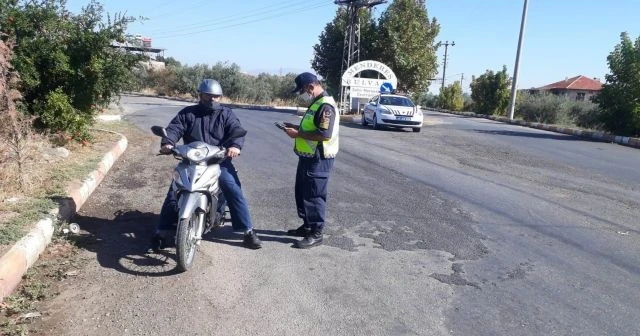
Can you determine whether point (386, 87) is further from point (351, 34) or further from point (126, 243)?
point (126, 243)

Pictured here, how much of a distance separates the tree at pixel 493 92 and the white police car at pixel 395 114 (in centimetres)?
2118

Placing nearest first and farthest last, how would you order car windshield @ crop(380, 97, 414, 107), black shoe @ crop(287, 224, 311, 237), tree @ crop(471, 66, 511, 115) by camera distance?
black shoe @ crop(287, 224, 311, 237), car windshield @ crop(380, 97, 414, 107), tree @ crop(471, 66, 511, 115)

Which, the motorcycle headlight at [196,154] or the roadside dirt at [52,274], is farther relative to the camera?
the motorcycle headlight at [196,154]

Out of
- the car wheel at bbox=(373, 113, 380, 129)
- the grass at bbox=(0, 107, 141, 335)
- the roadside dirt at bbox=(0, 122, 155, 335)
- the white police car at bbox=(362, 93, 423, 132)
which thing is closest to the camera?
the roadside dirt at bbox=(0, 122, 155, 335)

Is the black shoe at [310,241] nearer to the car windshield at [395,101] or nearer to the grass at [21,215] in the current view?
the grass at [21,215]

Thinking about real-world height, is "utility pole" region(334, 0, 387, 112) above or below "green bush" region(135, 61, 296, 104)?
above

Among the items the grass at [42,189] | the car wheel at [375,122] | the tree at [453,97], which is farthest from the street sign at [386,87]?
the tree at [453,97]

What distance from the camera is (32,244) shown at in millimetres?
4586

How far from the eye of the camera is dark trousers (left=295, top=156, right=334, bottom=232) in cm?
534

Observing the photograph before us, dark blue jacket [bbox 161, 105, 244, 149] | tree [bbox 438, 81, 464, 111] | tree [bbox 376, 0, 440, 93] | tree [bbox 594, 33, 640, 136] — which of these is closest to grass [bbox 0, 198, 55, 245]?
dark blue jacket [bbox 161, 105, 244, 149]

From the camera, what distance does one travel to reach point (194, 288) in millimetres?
4234

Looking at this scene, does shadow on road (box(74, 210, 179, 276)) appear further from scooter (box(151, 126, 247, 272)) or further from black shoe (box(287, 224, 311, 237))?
black shoe (box(287, 224, 311, 237))

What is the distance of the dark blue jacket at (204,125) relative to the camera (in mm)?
5020

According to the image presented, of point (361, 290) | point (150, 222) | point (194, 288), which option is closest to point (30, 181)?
point (150, 222)
